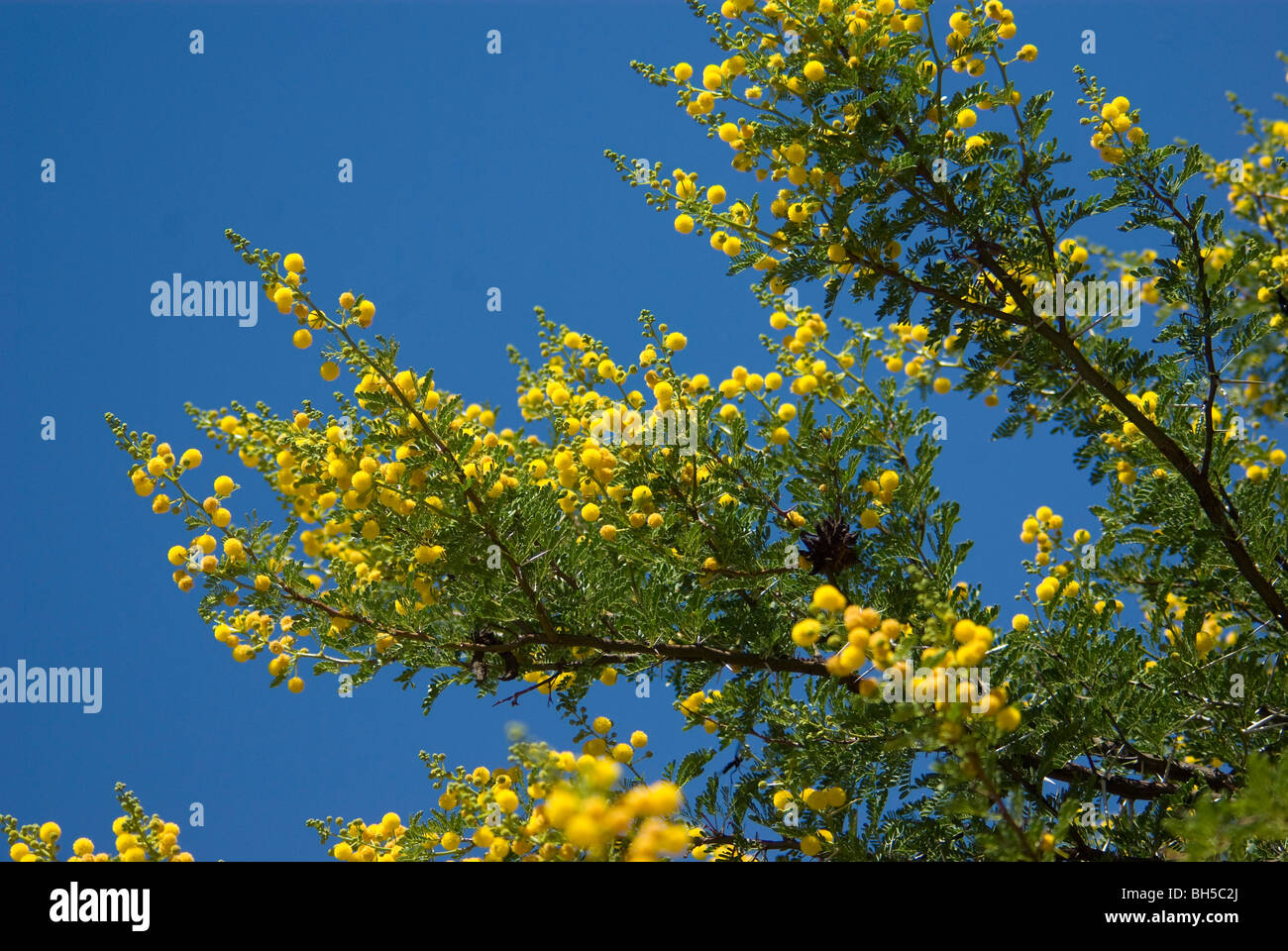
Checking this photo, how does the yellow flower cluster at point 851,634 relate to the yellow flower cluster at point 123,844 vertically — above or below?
above

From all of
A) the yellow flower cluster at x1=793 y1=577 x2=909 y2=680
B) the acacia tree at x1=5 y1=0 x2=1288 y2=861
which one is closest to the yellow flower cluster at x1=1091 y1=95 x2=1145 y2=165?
the acacia tree at x1=5 y1=0 x2=1288 y2=861

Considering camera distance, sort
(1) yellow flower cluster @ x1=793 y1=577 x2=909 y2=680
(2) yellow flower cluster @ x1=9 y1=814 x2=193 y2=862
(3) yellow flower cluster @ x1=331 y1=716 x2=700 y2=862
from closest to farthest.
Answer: (3) yellow flower cluster @ x1=331 y1=716 x2=700 y2=862 < (1) yellow flower cluster @ x1=793 y1=577 x2=909 y2=680 < (2) yellow flower cluster @ x1=9 y1=814 x2=193 y2=862

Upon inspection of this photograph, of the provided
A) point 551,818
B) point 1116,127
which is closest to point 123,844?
point 551,818

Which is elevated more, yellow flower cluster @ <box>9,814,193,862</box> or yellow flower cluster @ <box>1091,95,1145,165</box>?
yellow flower cluster @ <box>1091,95,1145,165</box>

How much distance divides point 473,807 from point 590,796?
1.40 meters

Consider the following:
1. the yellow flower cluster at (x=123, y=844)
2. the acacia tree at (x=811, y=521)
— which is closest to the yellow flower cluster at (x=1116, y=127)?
the acacia tree at (x=811, y=521)

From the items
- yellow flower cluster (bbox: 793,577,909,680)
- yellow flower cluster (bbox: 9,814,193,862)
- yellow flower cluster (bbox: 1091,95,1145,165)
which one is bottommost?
yellow flower cluster (bbox: 9,814,193,862)

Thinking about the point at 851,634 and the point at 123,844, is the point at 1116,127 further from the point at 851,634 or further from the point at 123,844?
the point at 123,844

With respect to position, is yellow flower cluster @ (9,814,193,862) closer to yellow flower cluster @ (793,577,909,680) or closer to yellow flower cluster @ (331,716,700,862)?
yellow flower cluster @ (331,716,700,862)

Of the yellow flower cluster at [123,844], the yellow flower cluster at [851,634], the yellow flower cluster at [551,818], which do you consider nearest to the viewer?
the yellow flower cluster at [551,818]

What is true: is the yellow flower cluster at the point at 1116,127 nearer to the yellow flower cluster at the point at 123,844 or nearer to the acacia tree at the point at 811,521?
the acacia tree at the point at 811,521

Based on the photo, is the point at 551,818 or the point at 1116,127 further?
the point at 1116,127
